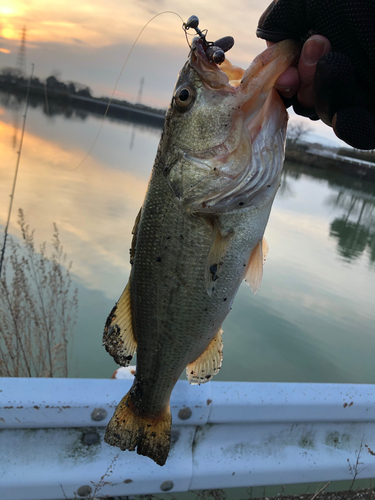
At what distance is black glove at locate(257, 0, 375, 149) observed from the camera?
1.32 metres

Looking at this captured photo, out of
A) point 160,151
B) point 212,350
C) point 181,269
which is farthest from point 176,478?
point 160,151

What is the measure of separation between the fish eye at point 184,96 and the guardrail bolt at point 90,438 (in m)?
1.71

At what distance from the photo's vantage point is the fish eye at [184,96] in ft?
5.02

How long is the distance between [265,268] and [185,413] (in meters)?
6.12

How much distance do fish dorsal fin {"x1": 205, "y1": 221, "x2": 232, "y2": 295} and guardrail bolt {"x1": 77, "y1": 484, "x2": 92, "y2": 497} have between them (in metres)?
1.30

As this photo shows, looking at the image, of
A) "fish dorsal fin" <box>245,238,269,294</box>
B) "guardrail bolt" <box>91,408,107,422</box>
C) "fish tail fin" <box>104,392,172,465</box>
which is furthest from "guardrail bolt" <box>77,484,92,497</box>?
"fish dorsal fin" <box>245,238,269,294</box>

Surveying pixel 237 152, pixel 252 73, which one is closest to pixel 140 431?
pixel 237 152

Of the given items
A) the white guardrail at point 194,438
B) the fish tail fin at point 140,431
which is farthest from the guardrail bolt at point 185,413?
the fish tail fin at point 140,431

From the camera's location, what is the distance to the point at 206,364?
5.94 feet

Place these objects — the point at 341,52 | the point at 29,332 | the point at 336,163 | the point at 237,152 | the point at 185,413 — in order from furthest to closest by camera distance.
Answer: the point at 336,163 → the point at 29,332 → the point at 185,413 → the point at 237,152 → the point at 341,52

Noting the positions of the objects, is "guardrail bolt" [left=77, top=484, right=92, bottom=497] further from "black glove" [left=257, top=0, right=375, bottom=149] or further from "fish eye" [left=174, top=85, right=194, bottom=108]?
"black glove" [left=257, top=0, right=375, bottom=149]

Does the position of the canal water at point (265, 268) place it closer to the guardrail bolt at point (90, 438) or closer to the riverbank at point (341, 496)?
the riverbank at point (341, 496)

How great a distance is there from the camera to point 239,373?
15.1 ft

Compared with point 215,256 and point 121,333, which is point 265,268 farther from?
point 215,256
